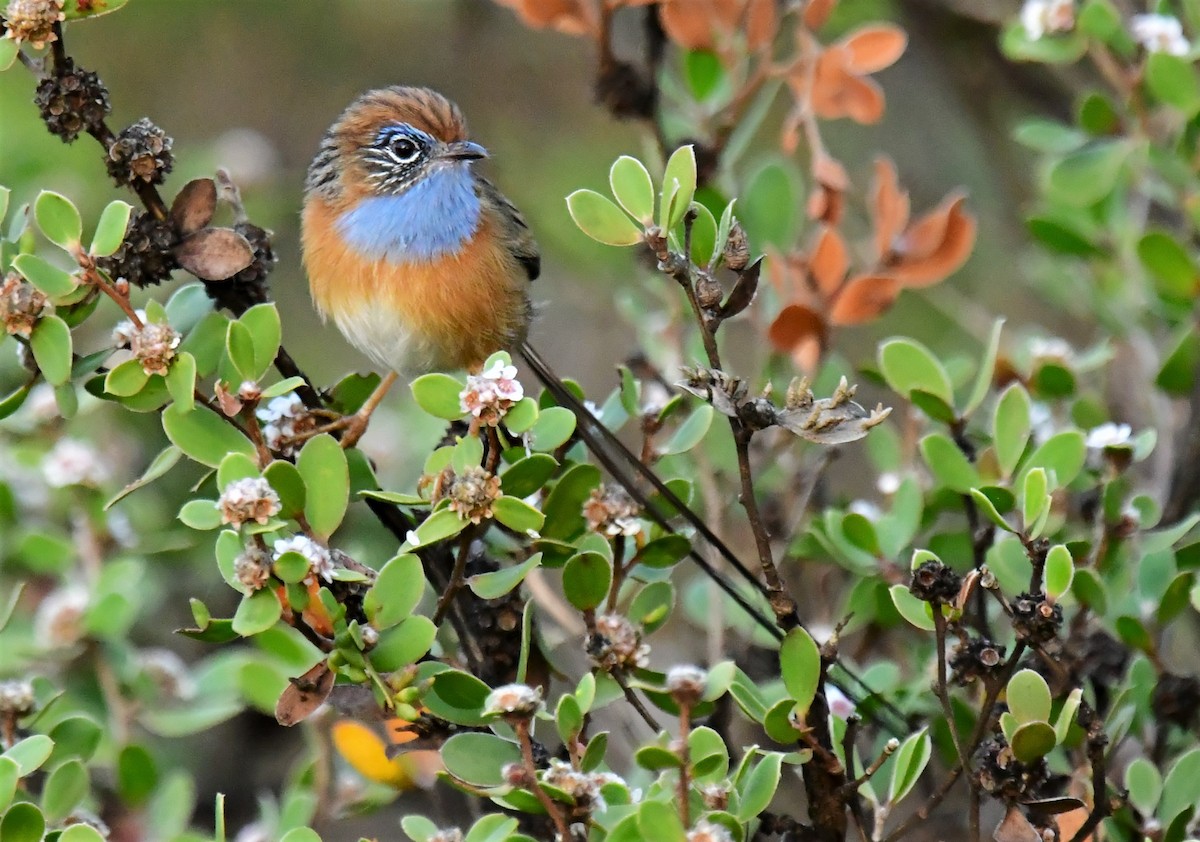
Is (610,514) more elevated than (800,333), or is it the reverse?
(610,514)

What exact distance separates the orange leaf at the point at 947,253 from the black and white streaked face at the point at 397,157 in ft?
4.17

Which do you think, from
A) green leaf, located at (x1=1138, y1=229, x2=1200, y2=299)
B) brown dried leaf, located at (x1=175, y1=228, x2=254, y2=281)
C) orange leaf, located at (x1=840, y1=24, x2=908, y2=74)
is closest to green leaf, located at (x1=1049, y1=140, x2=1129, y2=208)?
green leaf, located at (x1=1138, y1=229, x2=1200, y2=299)

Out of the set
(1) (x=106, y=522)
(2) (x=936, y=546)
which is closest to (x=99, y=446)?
(1) (x=106, y=522)

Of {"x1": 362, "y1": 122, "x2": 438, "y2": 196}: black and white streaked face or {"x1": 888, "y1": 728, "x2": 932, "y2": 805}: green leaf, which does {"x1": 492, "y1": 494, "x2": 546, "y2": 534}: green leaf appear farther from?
{"x1": 362, "y1": 122, "x2": 438, "y2": 196}: black and white streaked face

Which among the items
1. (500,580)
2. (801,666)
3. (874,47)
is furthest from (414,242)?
(801,666)

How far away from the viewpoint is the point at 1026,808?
1.94m

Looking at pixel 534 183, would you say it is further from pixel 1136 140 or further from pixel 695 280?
pixel 695 280

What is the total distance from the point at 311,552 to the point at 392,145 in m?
1.90

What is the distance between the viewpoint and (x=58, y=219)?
6.54 ft

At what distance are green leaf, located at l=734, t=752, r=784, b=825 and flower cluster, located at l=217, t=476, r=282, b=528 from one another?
0.74 meters

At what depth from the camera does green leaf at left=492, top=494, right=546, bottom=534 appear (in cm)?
185

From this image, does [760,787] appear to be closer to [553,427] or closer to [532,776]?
[532,776]

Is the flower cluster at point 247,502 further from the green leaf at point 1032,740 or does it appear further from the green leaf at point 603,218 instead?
the green leaf at point 1032,740

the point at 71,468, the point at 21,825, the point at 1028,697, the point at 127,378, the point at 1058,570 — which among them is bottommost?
the point at 71,468
